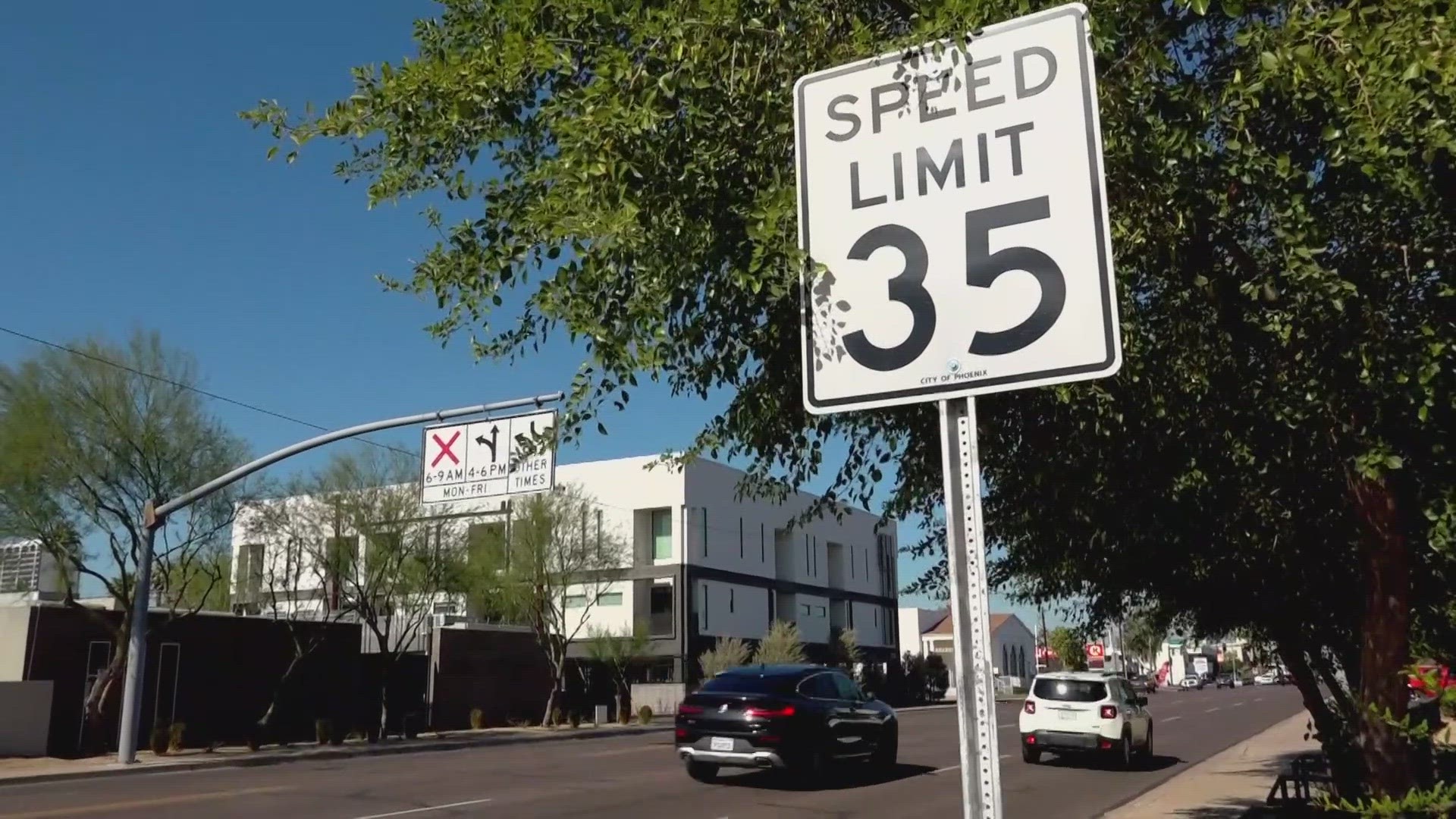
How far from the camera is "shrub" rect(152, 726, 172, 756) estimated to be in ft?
94.6

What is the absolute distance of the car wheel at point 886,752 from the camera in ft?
67.3

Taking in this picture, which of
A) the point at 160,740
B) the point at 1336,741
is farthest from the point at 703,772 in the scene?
the point at 160,740

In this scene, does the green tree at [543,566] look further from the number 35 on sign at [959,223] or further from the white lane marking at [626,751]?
the number 35 on sign at [959,223]

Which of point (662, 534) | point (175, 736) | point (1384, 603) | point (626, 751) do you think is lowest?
point (626, 751)

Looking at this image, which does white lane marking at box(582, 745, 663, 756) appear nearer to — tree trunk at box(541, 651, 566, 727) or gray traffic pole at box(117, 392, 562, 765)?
gray traffic pole at box(117, 392, 562, 765)

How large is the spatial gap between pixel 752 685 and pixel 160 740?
678 inches

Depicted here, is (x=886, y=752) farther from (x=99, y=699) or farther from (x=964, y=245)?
(x=99, y=699)

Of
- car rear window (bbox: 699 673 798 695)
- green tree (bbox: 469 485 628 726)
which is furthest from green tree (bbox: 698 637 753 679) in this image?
car rear window (bbox: 699 673 798 695)

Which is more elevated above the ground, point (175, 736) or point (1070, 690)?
point (1070, 690)

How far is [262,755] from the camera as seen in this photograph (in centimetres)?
2931

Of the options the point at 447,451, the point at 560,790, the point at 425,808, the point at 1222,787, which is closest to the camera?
the point at 425,808

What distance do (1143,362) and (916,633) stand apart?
9625 cm

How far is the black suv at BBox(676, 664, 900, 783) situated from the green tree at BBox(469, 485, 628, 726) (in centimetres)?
2574

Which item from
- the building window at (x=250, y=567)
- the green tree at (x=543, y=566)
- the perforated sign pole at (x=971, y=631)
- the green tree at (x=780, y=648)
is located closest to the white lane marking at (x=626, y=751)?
the green tree at (x=543, y=566)
